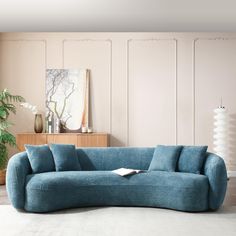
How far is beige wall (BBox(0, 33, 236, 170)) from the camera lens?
8570mm

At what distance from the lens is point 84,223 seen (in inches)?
176

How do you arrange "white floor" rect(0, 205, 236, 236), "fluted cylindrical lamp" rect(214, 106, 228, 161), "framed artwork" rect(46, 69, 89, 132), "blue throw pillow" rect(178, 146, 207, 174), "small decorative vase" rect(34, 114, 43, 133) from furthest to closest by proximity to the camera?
"framed artwork" rect(46, 69, 89, 132)
"small decorative vase" rect(34, 114, 43, 133)
"fluted cylindrical lamp" rect(214, 106, 228, 161)
"blue throw pillow" rect(178, 146, 207, 174)
"white floor" rect(0, 205, 236, 236)

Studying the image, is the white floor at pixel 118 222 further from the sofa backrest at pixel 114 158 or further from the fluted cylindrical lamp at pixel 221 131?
the fluted cylindrical lamp at pixel 221 131

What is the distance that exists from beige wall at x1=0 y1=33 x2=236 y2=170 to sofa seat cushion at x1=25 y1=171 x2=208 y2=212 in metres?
3.33

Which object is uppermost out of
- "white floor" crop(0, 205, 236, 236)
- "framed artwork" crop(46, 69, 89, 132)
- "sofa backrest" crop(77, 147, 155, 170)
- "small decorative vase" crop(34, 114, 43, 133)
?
"framed artwork" crop(46, 69, 89, 132)

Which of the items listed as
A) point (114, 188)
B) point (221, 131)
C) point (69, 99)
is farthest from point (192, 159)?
point (69, 99)

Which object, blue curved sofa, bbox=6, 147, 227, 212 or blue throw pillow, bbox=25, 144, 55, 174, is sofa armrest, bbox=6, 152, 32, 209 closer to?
blue curved sofa, bbox=6, 147, 227, 212

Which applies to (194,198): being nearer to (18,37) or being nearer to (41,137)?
(41,137)

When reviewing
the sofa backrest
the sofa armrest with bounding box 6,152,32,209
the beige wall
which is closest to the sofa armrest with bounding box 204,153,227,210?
the sofa backrest

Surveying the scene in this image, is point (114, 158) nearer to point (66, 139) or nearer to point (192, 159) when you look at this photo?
point (192, 159)

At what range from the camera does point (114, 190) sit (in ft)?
17.1

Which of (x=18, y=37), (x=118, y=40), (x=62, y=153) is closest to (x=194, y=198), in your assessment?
(x=62, y=153)

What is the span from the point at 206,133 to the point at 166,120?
2.67ft

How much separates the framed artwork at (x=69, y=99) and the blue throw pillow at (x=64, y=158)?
9.04 feet
